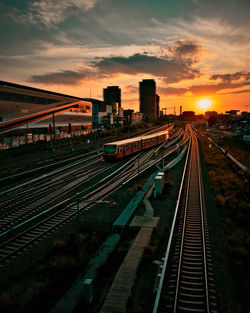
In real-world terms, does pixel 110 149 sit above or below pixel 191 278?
above

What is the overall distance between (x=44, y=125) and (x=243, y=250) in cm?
7520

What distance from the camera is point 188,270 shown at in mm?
11477

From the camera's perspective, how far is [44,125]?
77250 mm

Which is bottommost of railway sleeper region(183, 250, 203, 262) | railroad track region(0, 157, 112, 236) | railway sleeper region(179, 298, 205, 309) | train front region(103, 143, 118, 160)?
railway sleeper region(179, 298, 205, 309)

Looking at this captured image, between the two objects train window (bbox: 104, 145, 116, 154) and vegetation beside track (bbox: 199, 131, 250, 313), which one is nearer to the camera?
vegetation beside track (bbox: 199, 131, 250, 313)

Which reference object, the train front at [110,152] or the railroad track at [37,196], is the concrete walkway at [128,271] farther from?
the train front at [110,152]

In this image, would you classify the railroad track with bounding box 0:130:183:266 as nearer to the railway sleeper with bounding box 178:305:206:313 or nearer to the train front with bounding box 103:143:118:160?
the railway sleeper with bounding box 178:305:206:313

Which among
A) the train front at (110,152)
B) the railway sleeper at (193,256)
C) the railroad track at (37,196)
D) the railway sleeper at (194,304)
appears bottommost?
the railway sleeper at (194,304)

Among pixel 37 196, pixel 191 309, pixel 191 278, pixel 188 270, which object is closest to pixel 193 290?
pixel 191 278

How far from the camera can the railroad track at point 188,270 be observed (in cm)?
920

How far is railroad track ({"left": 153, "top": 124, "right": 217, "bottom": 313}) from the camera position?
9.20 m

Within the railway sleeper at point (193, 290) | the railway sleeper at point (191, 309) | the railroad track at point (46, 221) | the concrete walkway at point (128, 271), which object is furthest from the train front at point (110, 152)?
the railway sleeper at point (191, 309)

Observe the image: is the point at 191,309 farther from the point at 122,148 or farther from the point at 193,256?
the point at 122,148

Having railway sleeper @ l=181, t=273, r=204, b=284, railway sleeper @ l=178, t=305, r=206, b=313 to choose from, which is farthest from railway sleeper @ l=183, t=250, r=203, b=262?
railway sleeper @ l=178, t=305, r=206, b=313
